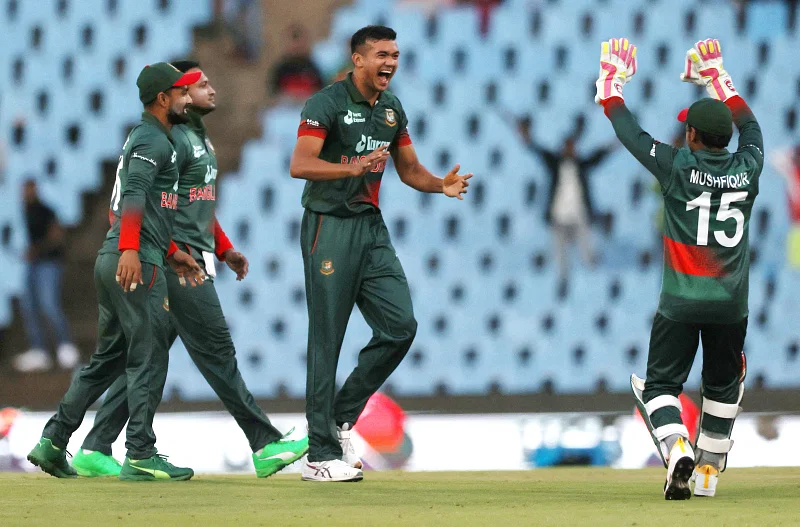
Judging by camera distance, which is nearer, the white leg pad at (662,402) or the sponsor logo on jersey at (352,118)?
the white leg pad at (662,402)

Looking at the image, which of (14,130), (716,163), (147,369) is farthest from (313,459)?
(14,130)

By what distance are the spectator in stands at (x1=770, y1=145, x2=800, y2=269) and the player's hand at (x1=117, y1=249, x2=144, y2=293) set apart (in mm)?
9152

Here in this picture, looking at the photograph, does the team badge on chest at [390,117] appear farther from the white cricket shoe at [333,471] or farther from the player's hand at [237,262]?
the white cricket shoe at [333,471]

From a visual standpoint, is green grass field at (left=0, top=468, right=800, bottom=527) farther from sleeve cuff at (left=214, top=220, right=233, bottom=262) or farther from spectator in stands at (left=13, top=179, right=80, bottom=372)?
spectator in stands at (left=13, top=179, right=80, bottom=372)

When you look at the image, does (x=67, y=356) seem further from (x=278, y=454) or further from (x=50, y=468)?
(x=278, y=454)

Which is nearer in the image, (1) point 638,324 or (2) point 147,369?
(2) point 147,369

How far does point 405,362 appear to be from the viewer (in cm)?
1294

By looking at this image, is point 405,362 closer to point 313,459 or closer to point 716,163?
point 313,459

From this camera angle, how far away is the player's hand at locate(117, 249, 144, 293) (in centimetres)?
546

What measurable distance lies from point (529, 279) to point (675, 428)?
27.0ft

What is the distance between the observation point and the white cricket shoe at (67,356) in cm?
1262

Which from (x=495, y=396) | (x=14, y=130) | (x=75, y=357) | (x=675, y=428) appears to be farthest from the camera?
(x=14, y=130)

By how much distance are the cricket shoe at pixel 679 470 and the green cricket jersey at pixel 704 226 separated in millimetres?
519

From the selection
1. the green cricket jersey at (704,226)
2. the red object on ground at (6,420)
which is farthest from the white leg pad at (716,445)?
the red object on ground at (6,420)
